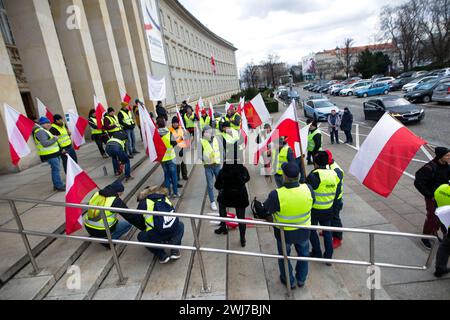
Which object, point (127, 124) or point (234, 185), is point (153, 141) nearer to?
point (234, 185)

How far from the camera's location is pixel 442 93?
16.4 m

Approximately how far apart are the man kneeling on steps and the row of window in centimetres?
2882

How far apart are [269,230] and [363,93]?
30086mm

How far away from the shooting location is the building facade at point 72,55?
361 inches

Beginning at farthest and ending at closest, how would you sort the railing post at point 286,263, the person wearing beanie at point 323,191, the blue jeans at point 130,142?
the blue jeans at point 130,142 → the person wearing beanie at point 323,191 → the railing post at point 286,263

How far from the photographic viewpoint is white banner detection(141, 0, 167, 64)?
69.3ft

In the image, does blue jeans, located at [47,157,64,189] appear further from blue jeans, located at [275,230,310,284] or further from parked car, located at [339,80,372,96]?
parked car, located at [339,80,372,96]

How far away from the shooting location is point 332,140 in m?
12.1

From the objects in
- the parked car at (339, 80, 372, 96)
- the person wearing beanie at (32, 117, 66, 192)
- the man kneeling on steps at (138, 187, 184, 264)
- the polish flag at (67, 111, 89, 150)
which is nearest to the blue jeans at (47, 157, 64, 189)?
the person wearing beanie at (32, 117, 66, 192)

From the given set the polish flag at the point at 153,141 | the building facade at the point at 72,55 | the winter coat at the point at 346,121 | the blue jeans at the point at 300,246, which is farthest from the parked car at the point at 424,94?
the blue jeans at the point at 300,246

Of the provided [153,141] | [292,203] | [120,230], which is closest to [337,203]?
[292,203]

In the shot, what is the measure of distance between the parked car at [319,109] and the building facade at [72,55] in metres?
11.2

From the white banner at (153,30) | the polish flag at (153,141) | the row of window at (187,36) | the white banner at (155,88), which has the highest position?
the row of window at (187,36)

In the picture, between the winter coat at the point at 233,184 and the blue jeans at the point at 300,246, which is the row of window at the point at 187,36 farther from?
the blue jeans at the point at 300,246
